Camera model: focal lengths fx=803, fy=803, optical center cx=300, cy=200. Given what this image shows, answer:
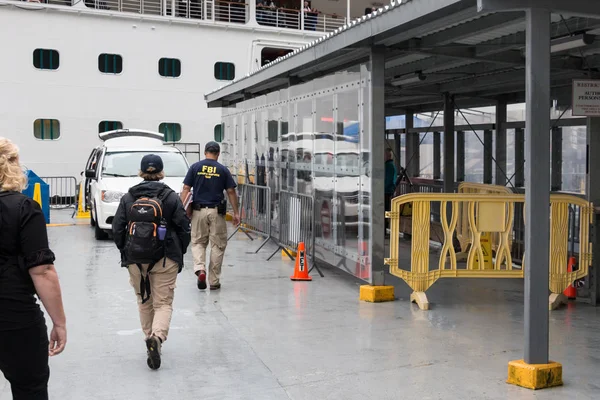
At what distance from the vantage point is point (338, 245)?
1138 centimetres

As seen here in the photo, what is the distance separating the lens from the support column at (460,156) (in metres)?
17.6

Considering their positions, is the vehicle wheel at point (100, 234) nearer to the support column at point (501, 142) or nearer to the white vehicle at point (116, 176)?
the white vehicle at point (116, 176)

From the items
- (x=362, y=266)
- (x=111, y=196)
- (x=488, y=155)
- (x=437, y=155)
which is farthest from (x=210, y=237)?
(x=437, y=155)

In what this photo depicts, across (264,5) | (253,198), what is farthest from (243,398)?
(264,5)

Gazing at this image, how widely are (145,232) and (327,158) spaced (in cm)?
539

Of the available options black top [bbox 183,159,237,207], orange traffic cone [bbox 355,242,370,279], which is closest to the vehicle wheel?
black top [bbox 183,159,237,207]

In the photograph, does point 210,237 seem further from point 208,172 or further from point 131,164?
point 131,164

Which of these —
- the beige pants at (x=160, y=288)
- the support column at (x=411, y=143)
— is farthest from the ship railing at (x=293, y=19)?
the beige pants at (x=160, y=288)

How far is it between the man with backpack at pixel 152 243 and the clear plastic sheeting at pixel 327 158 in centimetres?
352

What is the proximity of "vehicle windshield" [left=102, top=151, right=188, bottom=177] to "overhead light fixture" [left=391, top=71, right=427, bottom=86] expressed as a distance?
205 inches

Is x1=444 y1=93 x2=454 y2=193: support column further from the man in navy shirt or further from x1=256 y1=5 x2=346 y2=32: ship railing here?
x1=256 y1=5 x2=346 y2=32: ship railing

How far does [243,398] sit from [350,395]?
82 cm

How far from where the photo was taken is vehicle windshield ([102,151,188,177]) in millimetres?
17062

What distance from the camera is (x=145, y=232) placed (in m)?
6.90
